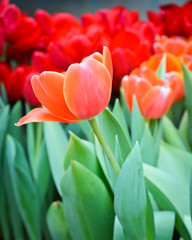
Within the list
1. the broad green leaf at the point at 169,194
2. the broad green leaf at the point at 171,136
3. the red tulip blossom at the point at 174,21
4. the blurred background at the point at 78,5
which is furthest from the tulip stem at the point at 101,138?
the blurred background at the point at 78,5

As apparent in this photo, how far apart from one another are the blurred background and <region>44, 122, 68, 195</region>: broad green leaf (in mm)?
1018

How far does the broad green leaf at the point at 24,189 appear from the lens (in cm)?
49

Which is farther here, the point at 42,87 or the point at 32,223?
the point at 32,223

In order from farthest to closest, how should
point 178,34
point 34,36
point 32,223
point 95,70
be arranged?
point 178,34 → point 34,36 → point 32,223 → point 95,70

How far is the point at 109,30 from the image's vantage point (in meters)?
0.76

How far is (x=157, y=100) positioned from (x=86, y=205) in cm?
14

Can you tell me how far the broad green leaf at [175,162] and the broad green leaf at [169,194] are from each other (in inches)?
2.1

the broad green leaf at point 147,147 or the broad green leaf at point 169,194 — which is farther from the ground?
the broad green leaf at point 147,147

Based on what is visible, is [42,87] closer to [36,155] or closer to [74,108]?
[74,108]

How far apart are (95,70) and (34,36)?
505 millimetres

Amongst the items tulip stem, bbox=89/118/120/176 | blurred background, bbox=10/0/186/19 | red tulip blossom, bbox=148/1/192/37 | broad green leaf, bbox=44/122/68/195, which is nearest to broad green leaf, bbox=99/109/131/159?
tulip stem, bbox=89/118/120/176

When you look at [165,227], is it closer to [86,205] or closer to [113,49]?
[86,205]

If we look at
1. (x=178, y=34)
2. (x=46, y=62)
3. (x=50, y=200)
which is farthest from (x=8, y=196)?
(x=178, y=34)

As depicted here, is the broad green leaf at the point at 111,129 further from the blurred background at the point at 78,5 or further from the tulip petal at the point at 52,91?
the blurred background at the point at 78,5
